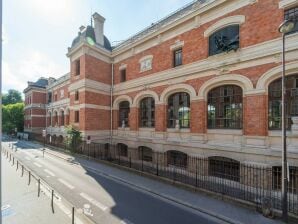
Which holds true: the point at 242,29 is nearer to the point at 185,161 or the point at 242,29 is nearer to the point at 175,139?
the point at 175,139

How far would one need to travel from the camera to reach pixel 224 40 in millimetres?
12633

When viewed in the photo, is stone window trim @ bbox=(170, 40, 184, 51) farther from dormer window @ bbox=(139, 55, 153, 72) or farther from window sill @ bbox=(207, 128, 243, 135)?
window sill @ bbox=(207, 128, 243, 135)

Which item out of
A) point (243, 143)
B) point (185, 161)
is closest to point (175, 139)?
point (185, 161)


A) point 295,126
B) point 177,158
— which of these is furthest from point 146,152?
point 295,126

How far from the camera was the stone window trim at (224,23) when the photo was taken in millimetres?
11836

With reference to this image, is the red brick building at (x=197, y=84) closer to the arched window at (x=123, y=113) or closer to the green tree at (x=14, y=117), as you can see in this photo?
the arched window at (x=123, y=113)

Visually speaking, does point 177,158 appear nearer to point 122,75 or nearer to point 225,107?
point 225,107

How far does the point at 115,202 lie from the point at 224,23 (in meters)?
12.4

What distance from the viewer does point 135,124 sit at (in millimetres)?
18844

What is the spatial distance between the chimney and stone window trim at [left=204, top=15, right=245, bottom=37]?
12.8 meters

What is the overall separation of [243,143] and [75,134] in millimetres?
14651

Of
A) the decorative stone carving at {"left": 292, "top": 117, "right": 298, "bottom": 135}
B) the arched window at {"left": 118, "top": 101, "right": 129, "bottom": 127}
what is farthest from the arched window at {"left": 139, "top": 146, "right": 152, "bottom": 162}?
the decorative stone carving at {"left": 292, "top": 117, "right": 298, "bottom": 135}

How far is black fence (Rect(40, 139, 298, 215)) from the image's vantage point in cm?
945

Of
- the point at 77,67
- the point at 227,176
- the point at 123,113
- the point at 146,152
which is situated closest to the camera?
the point at 227,176
